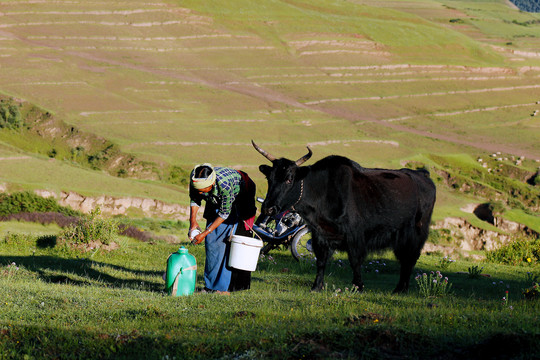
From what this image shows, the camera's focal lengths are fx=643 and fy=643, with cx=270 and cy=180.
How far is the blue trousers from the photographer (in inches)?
364

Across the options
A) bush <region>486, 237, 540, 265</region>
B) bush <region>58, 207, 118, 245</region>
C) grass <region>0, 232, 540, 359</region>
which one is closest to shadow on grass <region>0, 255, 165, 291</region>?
grass <region>0, 232, 540, 359</region>

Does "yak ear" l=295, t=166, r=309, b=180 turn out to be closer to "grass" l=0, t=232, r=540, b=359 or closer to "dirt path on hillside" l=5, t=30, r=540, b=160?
"grass" l=0, t=232, r=540, b=359

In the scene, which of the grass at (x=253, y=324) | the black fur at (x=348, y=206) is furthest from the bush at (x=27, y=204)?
the black fur at (x=348, y=206)

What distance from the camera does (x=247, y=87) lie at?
54.3 metres

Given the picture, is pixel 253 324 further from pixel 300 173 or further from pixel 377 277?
pixel 377 277

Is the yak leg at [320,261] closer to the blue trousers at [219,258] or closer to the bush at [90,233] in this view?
the blue trousers at [219,258]

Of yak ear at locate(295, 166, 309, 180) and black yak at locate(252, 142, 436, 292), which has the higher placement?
yak ear at locate(295, 166, 309, 180)

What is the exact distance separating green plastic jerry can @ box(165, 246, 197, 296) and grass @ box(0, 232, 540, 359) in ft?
0.92

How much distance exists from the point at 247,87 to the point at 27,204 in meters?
36.5

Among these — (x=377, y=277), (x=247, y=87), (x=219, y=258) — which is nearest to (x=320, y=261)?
(x=219, y=258)

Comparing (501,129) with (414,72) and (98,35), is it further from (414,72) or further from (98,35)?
(98,35)

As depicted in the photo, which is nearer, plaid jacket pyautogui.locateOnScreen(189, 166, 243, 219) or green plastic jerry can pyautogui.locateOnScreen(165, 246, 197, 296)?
→ green plastic jerry can pyautogui.locateOnScreen(165, 246, 197, 296)

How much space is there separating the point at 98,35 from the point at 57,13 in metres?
8.48

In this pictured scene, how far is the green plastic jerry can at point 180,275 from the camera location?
877 cm
